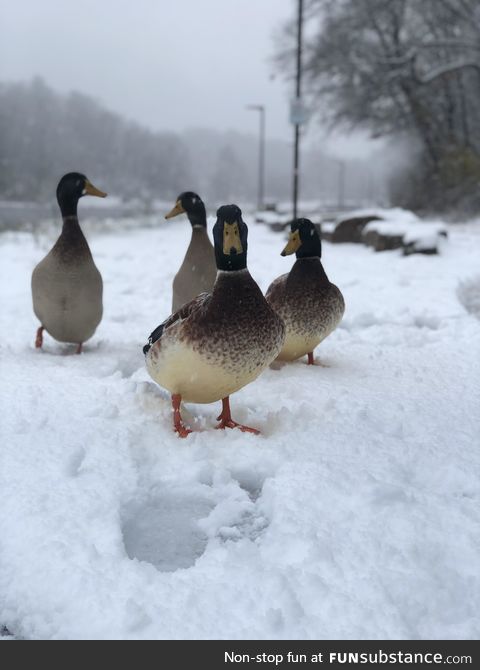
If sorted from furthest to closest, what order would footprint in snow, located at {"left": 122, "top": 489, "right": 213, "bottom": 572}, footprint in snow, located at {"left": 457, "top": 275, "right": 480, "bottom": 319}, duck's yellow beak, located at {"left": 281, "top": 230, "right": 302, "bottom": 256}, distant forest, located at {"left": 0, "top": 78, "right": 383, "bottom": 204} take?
distant forest, located at {"left": 0, "top": 78, "right": 383, "bottom": 204} → footprint in snow, located at {"left": 457, "top": 275, "right": 480, "bottom": 319} → duck's yellow beak, located at {"left": 281, "top": 230, "right": 302, "bottom": 256} → footprint in snow, located at {"left": 122, "top": 489, "right": 213, "bottom": 572}

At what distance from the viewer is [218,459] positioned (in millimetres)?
2199

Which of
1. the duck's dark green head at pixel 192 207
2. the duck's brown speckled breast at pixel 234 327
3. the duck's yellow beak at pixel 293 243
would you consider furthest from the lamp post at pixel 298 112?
the duck's brown speckled breast at pixel 234 327

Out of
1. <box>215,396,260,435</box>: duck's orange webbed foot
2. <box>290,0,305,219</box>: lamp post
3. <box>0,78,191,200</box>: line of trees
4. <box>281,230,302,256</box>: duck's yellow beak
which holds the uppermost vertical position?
<box>0,78,191,200</box>: line of trees

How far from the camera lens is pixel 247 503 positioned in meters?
1.95

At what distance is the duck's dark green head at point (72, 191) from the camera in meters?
3.57

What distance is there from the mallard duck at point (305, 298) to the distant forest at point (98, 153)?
31337 mm

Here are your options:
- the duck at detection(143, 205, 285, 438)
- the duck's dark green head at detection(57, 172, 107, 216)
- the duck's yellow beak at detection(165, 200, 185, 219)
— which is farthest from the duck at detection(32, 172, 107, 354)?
the duck at detection(143, 205, 285, 438)

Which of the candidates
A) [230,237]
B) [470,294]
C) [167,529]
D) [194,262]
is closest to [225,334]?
[230,237]

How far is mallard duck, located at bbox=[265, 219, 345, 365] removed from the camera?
3188 millimetres

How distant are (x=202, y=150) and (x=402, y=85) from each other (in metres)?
50.9

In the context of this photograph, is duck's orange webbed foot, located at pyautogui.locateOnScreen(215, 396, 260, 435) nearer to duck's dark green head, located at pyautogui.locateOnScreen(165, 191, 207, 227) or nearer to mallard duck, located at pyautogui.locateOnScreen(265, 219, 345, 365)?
mallard duck, located at pyautogui.locateOnScreen(265, 219, 345, 365)

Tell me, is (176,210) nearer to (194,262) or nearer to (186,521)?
(194,262)
